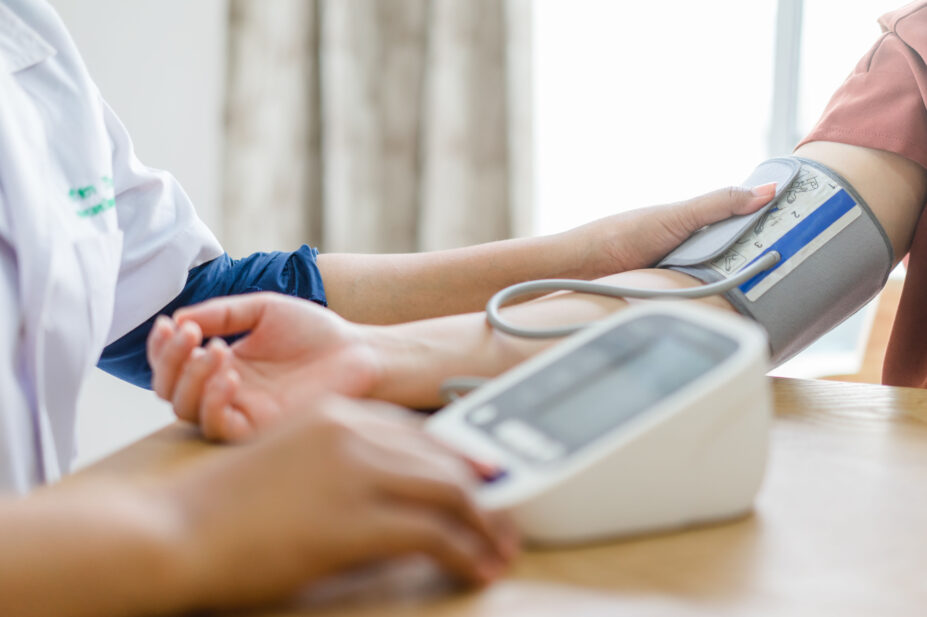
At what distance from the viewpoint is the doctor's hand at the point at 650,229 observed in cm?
83

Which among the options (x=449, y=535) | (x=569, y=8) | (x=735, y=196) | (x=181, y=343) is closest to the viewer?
(x=449, y=535)

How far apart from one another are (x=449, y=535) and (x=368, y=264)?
630mm

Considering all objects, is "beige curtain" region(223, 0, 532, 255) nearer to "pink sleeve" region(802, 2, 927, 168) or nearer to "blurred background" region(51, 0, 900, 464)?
"blurred background" region(51, 0, 900, 464)

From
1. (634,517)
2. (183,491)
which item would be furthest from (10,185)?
(634,517)

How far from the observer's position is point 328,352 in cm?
63

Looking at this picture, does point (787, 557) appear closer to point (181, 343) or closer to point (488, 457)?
point (488, 457)

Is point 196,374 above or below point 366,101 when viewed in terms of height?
below

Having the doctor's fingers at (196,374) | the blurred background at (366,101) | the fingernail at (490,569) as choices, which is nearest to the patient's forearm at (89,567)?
the fingernail at (490,569)

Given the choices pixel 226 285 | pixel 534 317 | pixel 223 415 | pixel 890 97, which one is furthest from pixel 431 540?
pixel 890 97

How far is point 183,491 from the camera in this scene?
361 mm

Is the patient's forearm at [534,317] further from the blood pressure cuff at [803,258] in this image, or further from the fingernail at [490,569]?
the fingernail at [490,569]

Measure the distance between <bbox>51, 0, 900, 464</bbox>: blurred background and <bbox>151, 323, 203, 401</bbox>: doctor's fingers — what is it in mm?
1561

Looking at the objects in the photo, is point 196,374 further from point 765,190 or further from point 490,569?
point 765,190

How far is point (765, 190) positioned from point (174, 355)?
0.57 m
